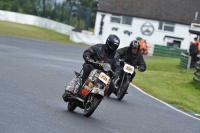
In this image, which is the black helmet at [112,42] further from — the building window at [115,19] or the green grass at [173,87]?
the building window at [115,19]

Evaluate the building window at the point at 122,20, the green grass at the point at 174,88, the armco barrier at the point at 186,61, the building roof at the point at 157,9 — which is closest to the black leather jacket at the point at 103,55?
the green grass at the point at 174,88

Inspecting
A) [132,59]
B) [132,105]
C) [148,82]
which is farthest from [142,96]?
[148,82]

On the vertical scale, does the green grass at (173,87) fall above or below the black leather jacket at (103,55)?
below

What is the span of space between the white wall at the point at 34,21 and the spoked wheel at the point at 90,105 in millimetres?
49907

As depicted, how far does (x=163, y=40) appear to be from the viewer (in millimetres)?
68438

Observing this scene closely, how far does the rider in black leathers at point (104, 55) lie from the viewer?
12.7 m

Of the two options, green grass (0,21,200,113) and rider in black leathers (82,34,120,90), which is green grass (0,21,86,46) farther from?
rider in black leathers (82,34,120,90)

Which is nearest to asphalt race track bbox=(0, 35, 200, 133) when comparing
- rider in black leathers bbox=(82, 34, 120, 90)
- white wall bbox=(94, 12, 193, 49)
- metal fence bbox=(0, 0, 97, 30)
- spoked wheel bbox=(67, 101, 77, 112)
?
spoked wheel bbox=(67, 101, 77, 112)

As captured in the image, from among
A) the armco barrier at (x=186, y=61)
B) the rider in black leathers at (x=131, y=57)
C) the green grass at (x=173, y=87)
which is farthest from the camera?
the armco barrier at (x=186, y=61)

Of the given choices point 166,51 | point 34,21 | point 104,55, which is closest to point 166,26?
point 166,51

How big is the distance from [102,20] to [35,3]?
7.40m

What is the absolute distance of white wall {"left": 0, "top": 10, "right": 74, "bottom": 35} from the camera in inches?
2482

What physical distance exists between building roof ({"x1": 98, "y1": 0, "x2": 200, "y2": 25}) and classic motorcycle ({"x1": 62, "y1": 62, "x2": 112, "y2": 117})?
186 feet

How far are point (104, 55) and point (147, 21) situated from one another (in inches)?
2222
